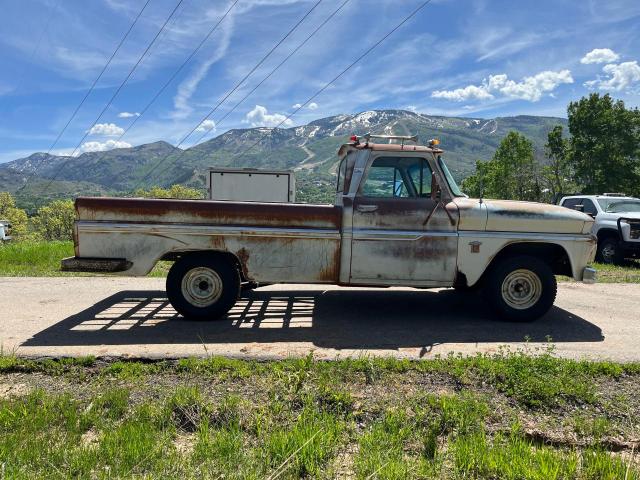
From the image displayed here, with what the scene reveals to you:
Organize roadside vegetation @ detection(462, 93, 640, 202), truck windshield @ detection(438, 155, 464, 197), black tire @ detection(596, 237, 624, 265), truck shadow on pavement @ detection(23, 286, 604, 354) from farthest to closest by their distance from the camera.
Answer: roadside vegetation @ detection(462, 93, 640, 202), black tire @ detection(596, 237, 624, 265), truck windshield @ detection(438, 155, 464, 197), truck shadow on pavement @ detection(23, 286, 604, 354)

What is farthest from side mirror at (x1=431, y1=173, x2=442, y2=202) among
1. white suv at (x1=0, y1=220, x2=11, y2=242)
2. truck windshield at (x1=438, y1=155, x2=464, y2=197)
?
white suv at (x1=0, y1=220, x2=11, y2=242)

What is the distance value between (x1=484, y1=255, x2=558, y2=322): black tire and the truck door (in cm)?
62

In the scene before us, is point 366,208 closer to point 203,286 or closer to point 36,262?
point 203,286

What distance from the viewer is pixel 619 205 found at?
14.6m

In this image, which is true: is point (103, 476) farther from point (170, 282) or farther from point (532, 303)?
point (532, 303)

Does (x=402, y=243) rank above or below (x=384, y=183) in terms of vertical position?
below

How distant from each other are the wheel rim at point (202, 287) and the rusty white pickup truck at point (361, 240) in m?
0.01

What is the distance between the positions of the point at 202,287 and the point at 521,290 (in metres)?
4.20

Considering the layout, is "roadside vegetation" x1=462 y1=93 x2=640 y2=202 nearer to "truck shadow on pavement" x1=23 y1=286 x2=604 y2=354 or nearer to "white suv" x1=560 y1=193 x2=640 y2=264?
"white suv" x1=560 y1=193 x2=640 y2=264

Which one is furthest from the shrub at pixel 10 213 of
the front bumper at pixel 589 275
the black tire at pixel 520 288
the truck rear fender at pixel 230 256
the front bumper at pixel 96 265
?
the front bumper at pixel 589 275

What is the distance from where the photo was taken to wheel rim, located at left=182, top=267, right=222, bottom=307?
6.01m

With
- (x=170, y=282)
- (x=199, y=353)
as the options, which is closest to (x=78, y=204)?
(x=170, y=282)

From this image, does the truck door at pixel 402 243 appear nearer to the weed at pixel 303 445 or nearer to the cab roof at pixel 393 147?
the cab roof at pixel 393 147

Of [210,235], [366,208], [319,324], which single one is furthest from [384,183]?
[210,235]
